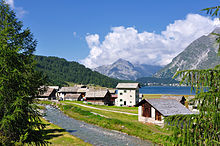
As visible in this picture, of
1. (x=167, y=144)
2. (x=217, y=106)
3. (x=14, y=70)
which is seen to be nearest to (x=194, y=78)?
(x=217, y=106)

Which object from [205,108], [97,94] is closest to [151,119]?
[205,108]

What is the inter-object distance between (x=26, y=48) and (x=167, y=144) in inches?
650

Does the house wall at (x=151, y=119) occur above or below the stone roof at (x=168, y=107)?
below

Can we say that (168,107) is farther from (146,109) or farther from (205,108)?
(205,108)

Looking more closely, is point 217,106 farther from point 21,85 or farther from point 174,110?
point 174,110

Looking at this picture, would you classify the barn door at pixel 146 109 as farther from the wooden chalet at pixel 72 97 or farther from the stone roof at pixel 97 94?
the wooden chalet at pixel 72 97

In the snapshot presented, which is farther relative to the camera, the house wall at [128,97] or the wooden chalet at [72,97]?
the wooden chalet at [72,97]

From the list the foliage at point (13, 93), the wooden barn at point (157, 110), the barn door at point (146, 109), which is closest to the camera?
the foliage at point (13, 93)

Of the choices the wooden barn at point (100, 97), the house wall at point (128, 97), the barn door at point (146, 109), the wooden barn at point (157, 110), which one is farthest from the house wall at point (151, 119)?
the wooden barn at point (100, 97)

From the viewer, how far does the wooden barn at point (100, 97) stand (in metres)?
94.9

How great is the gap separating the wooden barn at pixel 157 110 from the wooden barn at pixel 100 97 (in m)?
48.6

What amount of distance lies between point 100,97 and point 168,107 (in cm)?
5532

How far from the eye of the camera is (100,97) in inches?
3743

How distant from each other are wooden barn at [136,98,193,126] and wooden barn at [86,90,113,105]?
48.6 metres
